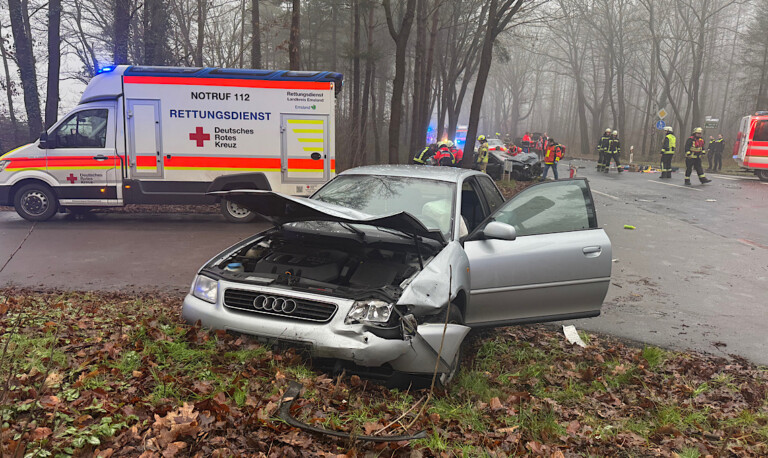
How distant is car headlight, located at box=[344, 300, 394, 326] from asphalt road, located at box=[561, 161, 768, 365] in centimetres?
308

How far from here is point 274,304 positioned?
3643 millimetres

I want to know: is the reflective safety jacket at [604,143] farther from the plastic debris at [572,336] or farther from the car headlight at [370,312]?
the car headlight at [370,312]

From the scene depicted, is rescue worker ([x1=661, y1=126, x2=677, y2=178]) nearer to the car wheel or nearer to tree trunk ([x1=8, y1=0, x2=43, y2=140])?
the car wheel

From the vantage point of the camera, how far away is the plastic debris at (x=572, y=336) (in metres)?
5.22

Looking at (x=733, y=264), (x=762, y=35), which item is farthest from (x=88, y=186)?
(x=762, y=35)

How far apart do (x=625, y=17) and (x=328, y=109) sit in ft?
126

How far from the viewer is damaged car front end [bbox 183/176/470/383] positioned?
11.5 feet

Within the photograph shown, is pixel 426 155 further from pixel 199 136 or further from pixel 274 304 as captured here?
pixel 274 304

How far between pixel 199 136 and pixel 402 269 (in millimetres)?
7683

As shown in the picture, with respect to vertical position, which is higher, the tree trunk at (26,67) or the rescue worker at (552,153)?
the tree trunk at (26,67)

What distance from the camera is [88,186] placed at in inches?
413

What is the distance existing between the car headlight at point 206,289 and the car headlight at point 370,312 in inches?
40.9

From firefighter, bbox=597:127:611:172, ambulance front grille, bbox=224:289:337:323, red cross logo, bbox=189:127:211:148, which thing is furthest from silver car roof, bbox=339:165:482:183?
firefighter, bbox=597:127:611:172


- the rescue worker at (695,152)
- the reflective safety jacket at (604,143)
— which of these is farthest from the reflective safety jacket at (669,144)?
the reflective safety jacket at (604,143)
